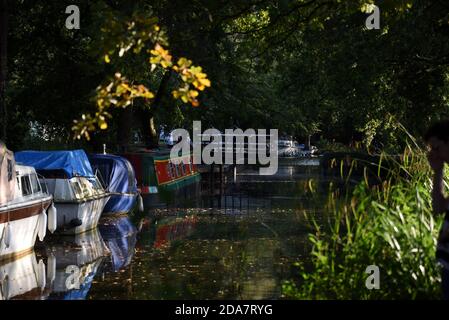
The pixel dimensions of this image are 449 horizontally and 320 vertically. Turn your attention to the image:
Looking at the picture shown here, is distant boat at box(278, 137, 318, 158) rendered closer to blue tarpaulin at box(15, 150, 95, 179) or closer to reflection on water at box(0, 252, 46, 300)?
blue tarpaulin at box(15, 150, 95, 179)

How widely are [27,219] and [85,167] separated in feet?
22.6

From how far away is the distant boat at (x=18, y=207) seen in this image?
56.4 ft

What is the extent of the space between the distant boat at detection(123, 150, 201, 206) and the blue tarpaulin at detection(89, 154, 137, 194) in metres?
4.43

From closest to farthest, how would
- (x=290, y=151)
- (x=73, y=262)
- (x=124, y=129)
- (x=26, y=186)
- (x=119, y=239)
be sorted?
1. (x=73, y=262)
2. (x=26, y=186)
3. (x=119, y=239)
4. (x=124, y=129)
5. (x=290, y=151)

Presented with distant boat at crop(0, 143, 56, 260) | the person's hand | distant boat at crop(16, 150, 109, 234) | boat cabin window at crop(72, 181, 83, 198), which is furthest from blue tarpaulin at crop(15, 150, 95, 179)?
the person's hand

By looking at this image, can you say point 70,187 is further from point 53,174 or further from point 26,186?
point 26,186

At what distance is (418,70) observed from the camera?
28.6 m

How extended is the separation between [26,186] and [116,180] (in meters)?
9.20

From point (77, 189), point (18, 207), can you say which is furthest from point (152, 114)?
point (18, 207)

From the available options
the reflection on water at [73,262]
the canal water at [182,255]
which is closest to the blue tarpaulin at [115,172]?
the canal water at [182,255]

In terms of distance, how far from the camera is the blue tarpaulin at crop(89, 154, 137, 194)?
28719 mm

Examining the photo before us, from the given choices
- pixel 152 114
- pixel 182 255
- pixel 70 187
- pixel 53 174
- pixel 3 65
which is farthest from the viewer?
pixel 152 114

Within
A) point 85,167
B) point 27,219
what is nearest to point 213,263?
point 27,219

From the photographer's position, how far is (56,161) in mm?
24094
